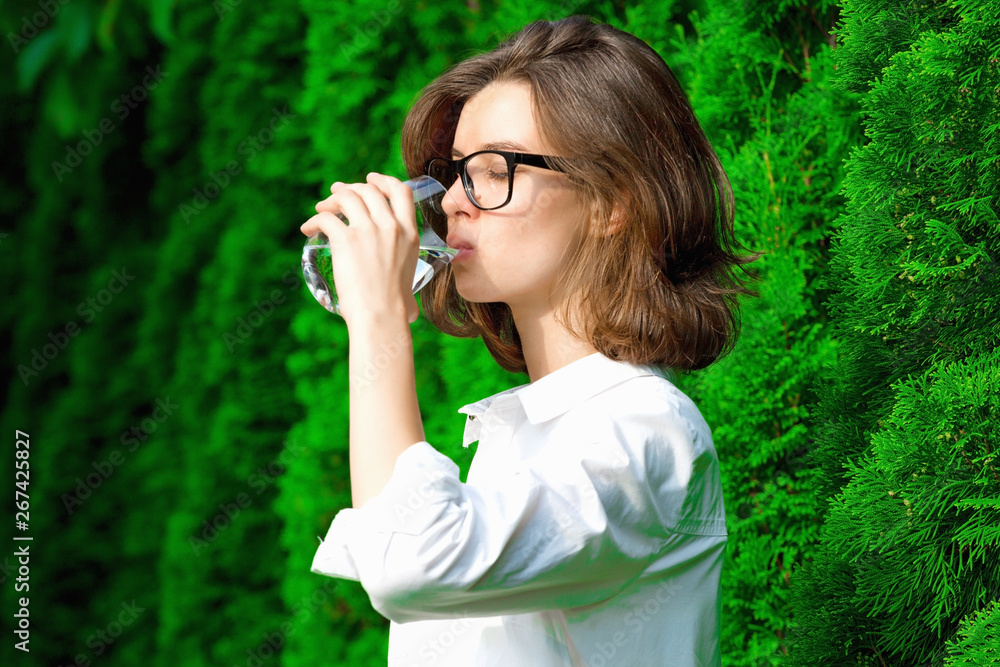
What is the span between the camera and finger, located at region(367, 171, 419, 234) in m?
1.45

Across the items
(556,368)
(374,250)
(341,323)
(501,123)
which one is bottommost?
(341,323)

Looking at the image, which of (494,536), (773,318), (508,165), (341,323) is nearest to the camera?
(494,536)

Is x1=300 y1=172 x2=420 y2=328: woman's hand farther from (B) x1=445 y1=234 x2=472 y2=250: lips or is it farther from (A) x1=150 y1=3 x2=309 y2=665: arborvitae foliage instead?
(A) x1=150 y1=3 x2=309 y2=665: arborvitae foliage

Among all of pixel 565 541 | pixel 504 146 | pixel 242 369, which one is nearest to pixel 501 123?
pixel 504 146

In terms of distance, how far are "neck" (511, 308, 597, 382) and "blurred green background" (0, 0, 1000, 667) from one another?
1.91 feet

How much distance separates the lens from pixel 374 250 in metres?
1.41

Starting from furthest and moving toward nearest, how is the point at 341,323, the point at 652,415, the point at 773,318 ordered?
1. the point at 341,323
2. the point at 773,318
3. the point at 652,415

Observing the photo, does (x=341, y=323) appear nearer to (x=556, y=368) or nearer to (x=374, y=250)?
(x=556, y=368)

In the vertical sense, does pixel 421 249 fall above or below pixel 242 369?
above

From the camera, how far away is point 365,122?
3807 mm

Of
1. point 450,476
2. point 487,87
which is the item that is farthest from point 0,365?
point 450,476

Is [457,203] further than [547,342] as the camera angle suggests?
No

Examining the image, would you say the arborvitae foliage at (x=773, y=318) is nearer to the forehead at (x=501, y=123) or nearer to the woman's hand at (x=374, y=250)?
the forehead at (x=501, y=123)

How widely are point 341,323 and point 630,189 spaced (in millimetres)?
2323
